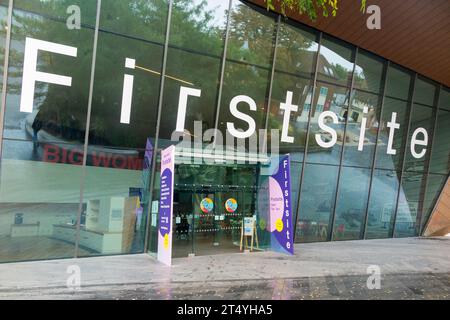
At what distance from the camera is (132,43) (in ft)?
33.9

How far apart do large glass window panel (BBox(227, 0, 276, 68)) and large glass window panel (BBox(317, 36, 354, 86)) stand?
1.92m

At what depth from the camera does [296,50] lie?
1284 centimetres

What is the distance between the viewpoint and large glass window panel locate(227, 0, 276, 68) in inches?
464

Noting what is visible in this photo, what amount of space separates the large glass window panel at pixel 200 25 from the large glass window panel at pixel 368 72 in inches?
201

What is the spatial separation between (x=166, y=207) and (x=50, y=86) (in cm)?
372

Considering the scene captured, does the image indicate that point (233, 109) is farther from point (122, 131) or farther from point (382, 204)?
point (382, 204)

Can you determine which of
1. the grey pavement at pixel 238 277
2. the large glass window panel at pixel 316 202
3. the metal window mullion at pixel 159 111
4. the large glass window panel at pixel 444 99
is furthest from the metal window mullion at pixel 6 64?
the large glass window panel at pixel 444 99

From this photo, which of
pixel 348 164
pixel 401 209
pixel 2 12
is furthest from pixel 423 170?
pixel 2 12

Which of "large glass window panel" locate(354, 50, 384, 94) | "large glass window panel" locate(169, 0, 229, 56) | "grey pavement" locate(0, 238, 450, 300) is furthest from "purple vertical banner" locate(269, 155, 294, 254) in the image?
"large glass window panel" locate(354, 50, 384, 94)

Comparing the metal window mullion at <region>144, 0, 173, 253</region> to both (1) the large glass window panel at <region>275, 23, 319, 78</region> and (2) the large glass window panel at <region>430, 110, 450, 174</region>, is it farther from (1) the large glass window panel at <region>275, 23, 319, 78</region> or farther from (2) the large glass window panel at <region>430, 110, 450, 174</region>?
(2) the large glass window panel at <region>430, 110, 450, 174</region>

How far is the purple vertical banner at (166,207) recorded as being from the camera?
9.31 meters

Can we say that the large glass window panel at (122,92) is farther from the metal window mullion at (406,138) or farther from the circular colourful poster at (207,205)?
the metal window mullion at (406,138)
